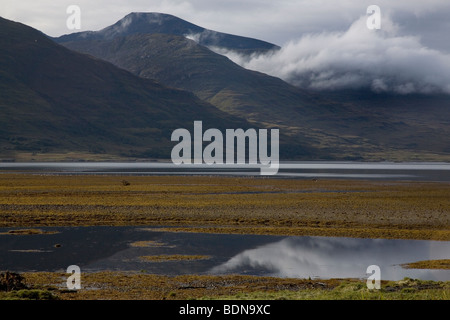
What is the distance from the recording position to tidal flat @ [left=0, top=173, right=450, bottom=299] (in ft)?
76.3

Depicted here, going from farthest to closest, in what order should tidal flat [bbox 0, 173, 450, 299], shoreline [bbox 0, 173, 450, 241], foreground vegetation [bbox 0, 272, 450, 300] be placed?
shoreline [bbox 0, 173, 450, 241]
tidal flat [bbox 0, 173, 450, 299]
foreground vegetation [bbox 0, 272, 450, 300]

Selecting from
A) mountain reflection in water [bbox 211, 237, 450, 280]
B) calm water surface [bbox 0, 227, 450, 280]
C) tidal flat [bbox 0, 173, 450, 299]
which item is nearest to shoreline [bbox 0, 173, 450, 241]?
tidal flat [bbox 0, 173, 450, 299]

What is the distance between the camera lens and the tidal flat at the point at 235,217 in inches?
915

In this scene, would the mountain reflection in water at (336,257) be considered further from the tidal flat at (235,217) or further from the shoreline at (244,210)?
the shoreline at (244,210)

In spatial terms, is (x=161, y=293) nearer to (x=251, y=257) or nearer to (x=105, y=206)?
(x=251, y=257)

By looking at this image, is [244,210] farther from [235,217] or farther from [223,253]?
[223,253]

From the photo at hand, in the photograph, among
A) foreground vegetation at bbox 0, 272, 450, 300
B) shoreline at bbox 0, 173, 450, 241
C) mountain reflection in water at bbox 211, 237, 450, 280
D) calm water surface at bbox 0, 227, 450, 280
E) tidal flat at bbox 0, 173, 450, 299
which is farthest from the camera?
shoreline at bbox 0, 173, 450, 241

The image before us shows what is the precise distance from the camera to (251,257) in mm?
32719

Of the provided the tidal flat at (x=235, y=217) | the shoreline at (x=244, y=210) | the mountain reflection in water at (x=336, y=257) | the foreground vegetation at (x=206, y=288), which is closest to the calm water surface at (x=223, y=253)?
the mountain reflection in water at (x=336, y=257)

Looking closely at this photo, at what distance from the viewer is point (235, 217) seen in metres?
50.1

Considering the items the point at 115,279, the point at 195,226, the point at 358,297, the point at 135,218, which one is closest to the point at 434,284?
the point at 358,297

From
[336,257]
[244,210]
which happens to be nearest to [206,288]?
[336,257]

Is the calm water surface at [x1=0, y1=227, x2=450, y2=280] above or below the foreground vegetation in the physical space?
below

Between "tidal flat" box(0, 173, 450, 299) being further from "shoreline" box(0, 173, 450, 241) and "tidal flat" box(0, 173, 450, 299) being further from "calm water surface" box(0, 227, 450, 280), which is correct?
"calm water surface" box(0, 227, 450, 280)
